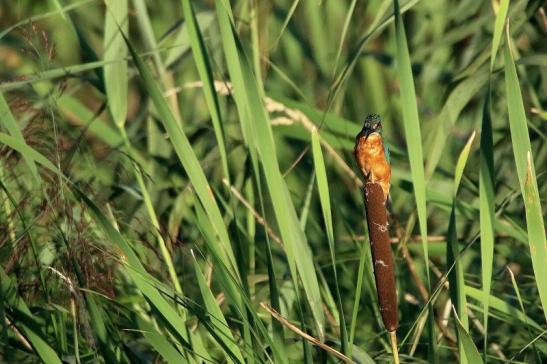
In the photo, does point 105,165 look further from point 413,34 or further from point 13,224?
point 413,34

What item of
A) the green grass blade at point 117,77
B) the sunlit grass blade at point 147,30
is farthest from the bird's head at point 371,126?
the sunlit grass blade at point 147,30

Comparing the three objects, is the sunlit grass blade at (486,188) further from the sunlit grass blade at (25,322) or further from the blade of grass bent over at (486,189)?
the sunlit grass blade at (25,322)

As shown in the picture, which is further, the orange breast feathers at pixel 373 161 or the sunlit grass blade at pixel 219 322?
the sunlit grass blade at pixel 219 322

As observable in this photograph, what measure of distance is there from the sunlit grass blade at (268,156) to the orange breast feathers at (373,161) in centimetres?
15

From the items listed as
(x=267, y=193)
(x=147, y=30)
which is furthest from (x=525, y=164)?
(x=147, y=30)

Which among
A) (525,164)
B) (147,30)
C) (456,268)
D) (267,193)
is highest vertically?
(147,30)

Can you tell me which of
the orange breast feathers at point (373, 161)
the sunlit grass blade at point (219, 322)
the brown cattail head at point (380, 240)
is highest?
the orange breast feathers at point (373, 161)

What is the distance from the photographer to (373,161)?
1132 millimetres

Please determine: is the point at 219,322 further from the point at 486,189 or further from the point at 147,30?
the point at 147,30

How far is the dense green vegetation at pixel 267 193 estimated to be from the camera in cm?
128

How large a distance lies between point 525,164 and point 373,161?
209 millimetres

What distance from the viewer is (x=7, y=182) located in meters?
1.70

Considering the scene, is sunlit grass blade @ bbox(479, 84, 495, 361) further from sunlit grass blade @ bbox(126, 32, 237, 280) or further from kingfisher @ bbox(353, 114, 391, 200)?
sunlit grass blade @ bbox(126, 32, 237, 280)

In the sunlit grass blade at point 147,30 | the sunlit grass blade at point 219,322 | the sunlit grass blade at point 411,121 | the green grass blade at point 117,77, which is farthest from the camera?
the sunlit grass blade at point 147,30
